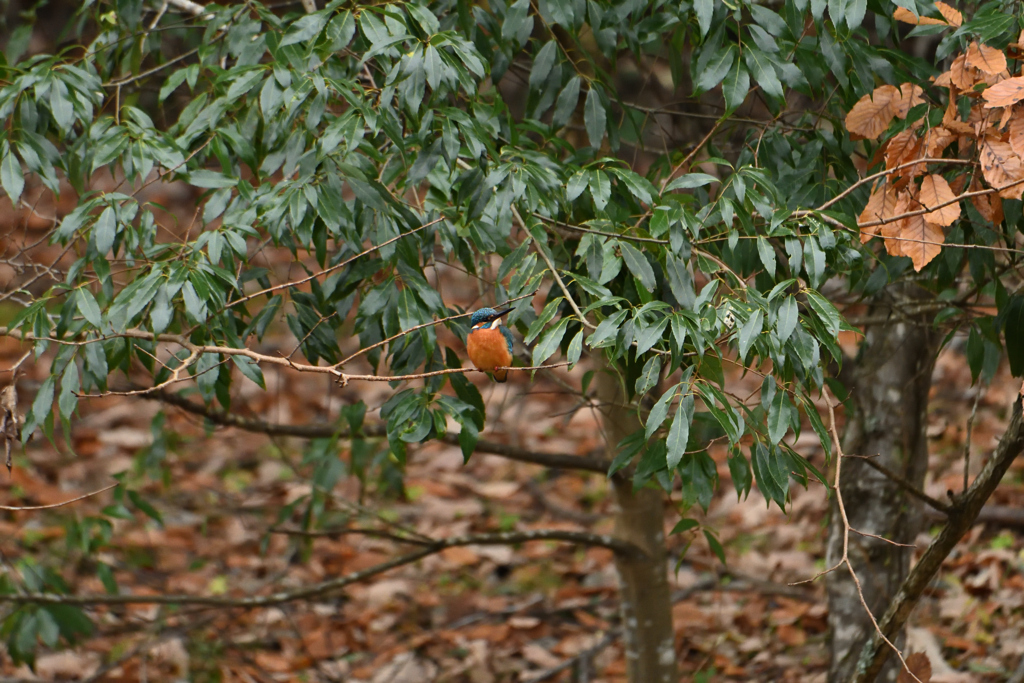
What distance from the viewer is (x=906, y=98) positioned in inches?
90.4

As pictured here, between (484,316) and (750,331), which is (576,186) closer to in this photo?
(484,316)

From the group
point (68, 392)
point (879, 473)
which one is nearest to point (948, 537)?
point (879, 473)

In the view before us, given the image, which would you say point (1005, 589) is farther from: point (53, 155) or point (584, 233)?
point (53, 155)

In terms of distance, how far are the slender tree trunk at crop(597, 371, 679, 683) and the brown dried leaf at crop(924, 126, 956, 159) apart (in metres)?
1.66

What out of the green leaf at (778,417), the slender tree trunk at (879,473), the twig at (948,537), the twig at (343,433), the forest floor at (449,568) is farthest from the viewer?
the forest floor at (449,568)

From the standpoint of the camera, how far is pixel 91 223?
2.39 m

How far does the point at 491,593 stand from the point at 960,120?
13.7 feet

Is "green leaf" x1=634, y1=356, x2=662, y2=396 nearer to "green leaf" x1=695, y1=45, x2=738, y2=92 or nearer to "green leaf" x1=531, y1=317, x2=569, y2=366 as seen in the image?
"green leaf" x1=531, y1=317, x2=569, y2=366

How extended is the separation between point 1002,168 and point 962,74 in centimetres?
23

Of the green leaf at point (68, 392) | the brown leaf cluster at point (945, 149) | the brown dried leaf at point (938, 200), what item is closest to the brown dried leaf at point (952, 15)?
the brown leaf cluster at point (945, 149)

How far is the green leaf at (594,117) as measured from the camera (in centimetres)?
251

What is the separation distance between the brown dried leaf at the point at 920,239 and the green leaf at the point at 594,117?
80 cm

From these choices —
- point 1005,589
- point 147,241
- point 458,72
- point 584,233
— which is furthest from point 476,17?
point 1005,589

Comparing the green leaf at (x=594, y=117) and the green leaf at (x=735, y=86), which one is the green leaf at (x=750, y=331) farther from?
the green leaf at (x=594, y=117)
